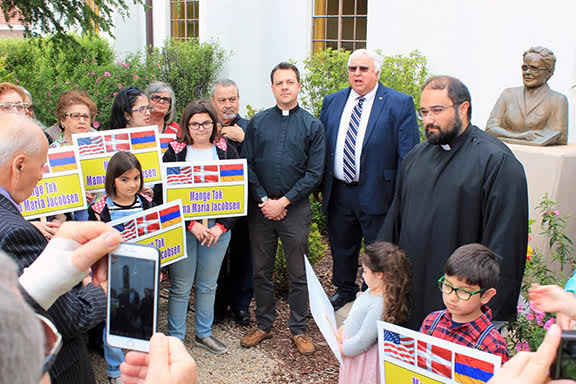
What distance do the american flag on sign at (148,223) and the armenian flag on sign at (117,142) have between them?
0.92 metres

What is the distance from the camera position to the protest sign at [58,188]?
13.4ft

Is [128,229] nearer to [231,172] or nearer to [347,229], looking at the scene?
[231,172]

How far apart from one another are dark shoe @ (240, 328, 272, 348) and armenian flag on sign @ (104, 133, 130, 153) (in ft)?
6.24

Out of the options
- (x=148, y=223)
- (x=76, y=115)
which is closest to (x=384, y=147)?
(x=148, y=223)

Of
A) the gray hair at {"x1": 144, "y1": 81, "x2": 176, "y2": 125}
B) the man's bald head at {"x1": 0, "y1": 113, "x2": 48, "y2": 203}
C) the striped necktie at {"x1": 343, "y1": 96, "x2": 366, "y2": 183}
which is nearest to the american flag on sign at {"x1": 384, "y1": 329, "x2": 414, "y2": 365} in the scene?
the man's bald head at {"x1": 0, "y1": 113, "x2": 48, "y2": 203}

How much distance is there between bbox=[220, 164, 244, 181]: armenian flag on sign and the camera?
457 cm

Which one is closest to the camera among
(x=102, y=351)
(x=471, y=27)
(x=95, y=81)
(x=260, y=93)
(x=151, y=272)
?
(x=151, y=272)

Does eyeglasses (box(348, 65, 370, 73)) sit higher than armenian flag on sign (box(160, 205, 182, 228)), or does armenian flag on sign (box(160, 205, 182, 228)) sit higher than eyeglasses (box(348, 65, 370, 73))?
eyeglasses (box(348, 65, 370, 73))

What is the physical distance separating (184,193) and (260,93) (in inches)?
350

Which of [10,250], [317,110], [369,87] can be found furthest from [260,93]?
[10,250]

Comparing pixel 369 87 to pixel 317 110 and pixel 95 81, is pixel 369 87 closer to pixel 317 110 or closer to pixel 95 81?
pixel 317 110

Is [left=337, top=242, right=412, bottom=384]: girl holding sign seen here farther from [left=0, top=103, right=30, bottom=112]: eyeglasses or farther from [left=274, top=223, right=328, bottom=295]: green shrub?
[left=0, top=103, right=30, bottom=112]: eyeglasses

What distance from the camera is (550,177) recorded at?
5.83 meters

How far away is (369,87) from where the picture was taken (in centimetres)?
505
